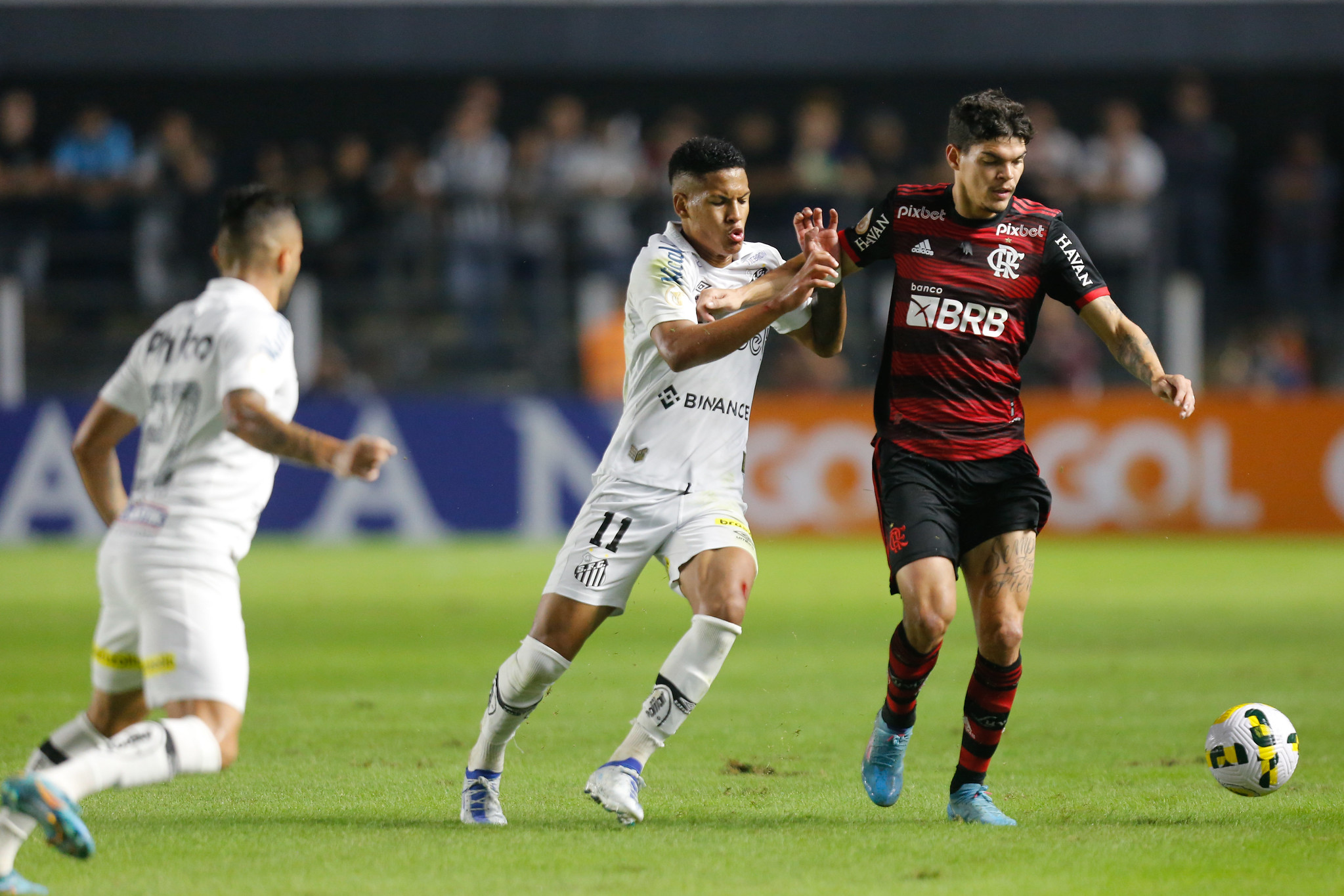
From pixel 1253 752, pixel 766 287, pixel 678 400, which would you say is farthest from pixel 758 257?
pixel 1253 752

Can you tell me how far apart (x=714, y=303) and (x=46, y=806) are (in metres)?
2.81

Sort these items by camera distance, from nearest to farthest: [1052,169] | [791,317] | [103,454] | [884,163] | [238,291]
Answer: [238,291] → [103,454] → [791,317] → [884,163] → [1052,169]

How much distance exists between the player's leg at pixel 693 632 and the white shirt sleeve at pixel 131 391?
191 centimetres

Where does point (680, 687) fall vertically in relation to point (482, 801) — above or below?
above

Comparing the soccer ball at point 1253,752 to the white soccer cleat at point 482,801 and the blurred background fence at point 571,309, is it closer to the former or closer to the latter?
the white soccer cleat at point 482,801

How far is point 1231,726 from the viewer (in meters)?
6.14

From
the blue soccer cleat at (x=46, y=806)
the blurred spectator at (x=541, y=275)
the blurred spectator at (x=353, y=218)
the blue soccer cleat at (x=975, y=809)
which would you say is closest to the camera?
the blue soccer cleat at (x=46, y=806)

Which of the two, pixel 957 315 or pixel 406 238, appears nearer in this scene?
pixel 957 315

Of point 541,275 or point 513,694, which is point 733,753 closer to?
point 513,694

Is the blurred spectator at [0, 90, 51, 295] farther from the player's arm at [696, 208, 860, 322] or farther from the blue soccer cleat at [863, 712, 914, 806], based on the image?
the blue soccer cleat at [863, 712, 914, 806]

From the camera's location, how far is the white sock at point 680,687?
18.7 feet

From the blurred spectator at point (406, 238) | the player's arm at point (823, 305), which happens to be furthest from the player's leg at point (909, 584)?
the blurred spectator at point (406, 238)

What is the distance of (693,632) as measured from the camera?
5.72m

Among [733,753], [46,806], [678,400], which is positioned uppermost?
[678,400]
